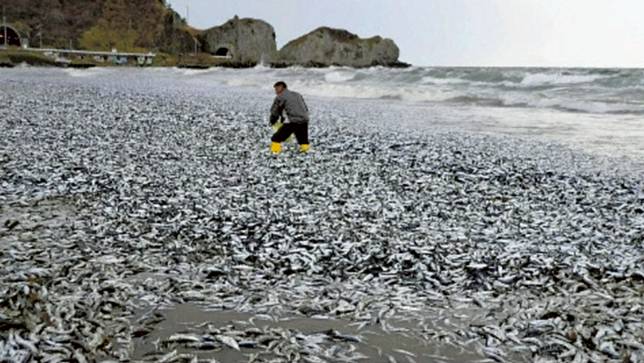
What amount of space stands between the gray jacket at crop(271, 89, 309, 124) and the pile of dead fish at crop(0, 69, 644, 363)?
1.31 m

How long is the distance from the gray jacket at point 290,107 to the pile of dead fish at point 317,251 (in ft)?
4.29

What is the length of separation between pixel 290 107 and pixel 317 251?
9595 millimetres

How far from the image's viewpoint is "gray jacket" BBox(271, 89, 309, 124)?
17.6 metres

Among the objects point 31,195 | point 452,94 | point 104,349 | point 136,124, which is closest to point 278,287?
point 104,349

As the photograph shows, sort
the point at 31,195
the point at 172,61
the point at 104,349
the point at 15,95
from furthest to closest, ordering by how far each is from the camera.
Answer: the point at 172,61
the point at 15,95
the point at 31,195
the point at 104,349

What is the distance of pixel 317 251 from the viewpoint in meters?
8.78

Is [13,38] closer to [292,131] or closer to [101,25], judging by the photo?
[101,25]

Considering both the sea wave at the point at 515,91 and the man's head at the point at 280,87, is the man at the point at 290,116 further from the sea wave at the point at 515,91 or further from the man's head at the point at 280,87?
the sea wave at the point at 515,91

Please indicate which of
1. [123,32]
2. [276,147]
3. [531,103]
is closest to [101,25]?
[123,32]

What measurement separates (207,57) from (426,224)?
7030 inches

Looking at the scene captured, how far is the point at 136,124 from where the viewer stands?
22469mm

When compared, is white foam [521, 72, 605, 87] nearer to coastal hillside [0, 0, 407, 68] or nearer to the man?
the man

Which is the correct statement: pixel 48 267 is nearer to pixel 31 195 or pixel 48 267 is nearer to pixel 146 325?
pixel 146 325

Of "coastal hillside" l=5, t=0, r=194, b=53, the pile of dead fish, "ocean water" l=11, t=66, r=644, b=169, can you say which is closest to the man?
the pile of dead fish
